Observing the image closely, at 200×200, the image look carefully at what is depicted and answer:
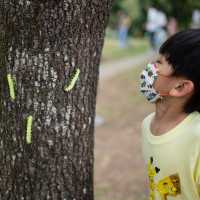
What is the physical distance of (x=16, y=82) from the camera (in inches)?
108

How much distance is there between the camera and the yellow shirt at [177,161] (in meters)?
2.37

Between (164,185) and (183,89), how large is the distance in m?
0.45

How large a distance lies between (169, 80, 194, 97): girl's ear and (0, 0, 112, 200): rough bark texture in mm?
540

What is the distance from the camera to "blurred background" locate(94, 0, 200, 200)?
5.94 m

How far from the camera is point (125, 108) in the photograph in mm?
10133

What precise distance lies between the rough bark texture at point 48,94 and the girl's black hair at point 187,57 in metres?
0.49

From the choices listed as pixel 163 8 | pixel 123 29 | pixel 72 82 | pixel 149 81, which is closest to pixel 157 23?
pixel 163 8

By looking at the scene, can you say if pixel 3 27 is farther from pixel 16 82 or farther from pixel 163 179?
pixel 163 179

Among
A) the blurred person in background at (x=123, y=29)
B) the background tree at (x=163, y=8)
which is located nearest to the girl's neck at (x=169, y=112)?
the background tree at (x=163, y=8)

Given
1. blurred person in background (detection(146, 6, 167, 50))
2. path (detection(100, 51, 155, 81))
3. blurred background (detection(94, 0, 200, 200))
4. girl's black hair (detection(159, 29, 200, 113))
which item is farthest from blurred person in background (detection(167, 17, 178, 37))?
girl's black hair (detection(159, 29, 200, 113))

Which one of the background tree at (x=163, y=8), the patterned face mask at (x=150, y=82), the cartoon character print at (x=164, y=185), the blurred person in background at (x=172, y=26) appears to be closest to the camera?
the cartoon character print at (x=164, y=185)

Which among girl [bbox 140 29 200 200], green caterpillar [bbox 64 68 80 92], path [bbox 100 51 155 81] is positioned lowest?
girl [bbox 140 29 200 200]

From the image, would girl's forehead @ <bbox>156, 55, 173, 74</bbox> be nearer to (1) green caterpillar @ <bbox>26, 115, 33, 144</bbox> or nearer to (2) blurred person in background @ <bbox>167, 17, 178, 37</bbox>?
(1) green caterpillar @ <bbox>26, 115, 33, 144</bbox>

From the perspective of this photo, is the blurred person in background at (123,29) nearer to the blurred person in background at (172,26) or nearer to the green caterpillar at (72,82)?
the blurred person in background at (172,26)
